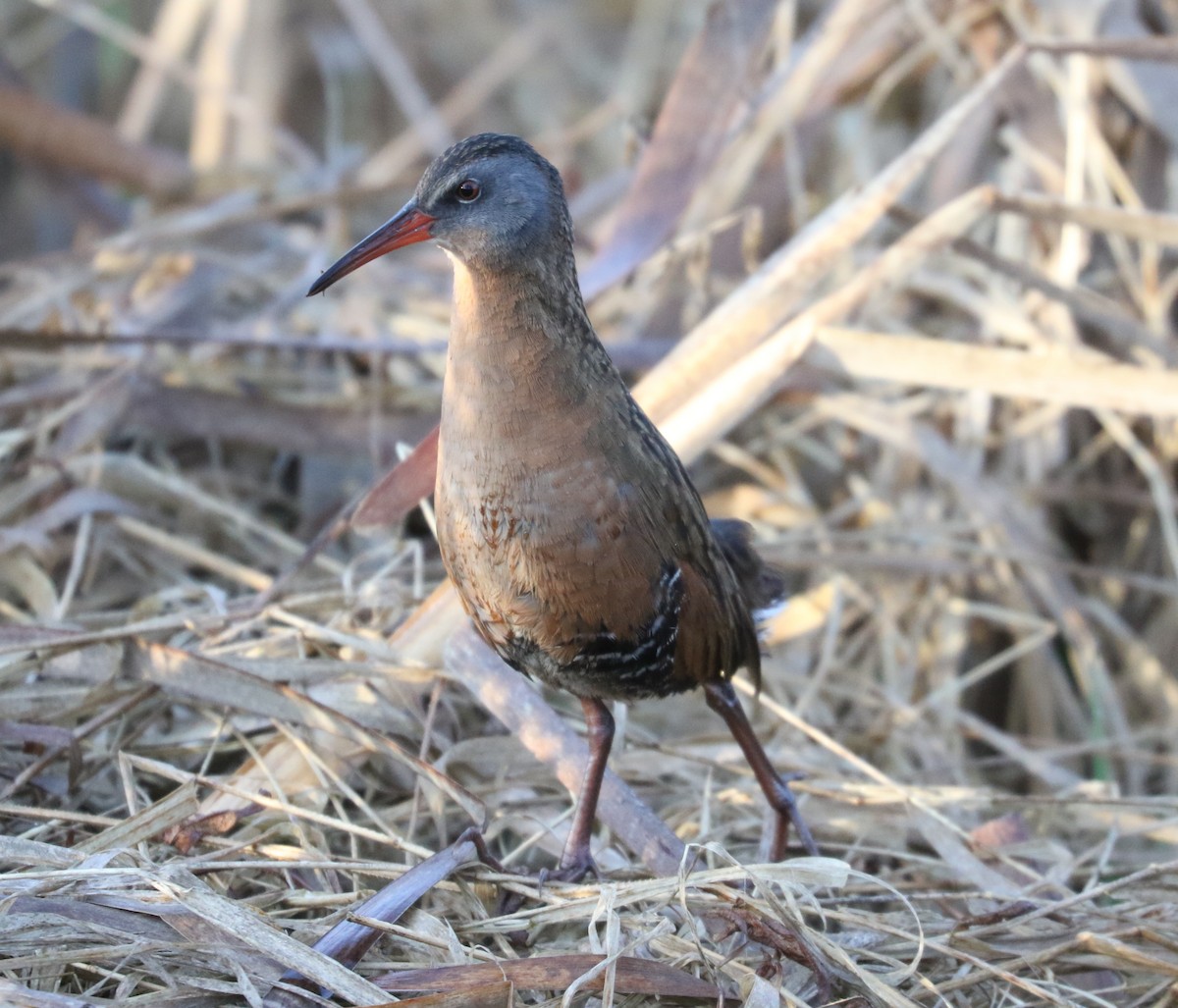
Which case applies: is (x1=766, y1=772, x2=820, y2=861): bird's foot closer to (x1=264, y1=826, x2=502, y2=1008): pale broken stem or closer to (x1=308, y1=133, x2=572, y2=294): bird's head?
(x1=264, y1=826, x2=502, y2=1008): pale broken stem

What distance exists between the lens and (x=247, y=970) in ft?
5.87

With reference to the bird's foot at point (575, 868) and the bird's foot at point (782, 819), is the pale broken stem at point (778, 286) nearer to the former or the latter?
the bird's foot at point (782, 819)

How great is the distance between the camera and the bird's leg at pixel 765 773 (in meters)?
2.42

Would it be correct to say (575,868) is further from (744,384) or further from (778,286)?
(778,286)

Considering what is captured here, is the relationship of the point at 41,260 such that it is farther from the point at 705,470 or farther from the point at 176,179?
the point at 705,470

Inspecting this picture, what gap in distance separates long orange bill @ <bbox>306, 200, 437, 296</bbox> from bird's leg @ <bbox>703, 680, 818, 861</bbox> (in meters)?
0.98

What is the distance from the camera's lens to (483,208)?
6.64ft

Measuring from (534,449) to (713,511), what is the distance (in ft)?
5.33

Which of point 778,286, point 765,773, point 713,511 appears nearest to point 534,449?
point 765,773

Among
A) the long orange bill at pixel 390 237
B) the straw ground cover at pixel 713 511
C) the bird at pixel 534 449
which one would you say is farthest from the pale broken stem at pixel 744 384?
the long orange bill at pixel 390 237

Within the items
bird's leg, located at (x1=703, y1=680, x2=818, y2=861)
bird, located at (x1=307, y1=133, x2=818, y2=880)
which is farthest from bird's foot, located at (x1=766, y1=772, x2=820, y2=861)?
bird, located at (x1=307, y1=133, x2=818, y2=880)

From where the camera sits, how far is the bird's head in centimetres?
202

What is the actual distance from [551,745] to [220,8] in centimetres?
398

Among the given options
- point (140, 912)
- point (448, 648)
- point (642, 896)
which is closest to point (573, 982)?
point (642, 896)
